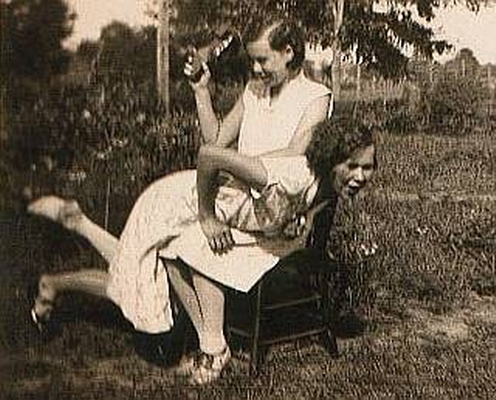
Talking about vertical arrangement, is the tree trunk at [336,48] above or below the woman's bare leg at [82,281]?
above

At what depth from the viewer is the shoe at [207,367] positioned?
1.46m

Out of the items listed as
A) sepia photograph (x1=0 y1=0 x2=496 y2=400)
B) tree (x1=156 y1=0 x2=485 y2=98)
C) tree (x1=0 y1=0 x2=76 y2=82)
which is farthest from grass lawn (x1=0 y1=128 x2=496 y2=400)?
tree (x1=0 y1=0 x2=76 y2=82)

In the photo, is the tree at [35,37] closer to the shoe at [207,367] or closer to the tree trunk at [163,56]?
the tree trunk at [163,56]

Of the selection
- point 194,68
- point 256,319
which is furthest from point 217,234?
point 194,68

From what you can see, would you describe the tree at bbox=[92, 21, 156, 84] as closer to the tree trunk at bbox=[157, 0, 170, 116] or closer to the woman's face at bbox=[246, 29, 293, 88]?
the tree trunk at bbox=[157, 0, 170, 116]

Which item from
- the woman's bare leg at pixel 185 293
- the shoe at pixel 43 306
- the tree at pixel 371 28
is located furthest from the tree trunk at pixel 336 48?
the shoe at pixel 43 306

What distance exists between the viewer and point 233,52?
4.77 ft

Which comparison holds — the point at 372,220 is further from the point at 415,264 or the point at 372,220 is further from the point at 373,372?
the point at 373,372

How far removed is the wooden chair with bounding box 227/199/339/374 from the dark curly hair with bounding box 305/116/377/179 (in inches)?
2.1

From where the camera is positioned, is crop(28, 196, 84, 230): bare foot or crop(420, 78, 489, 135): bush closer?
crop(420, 78, 489, 135): bush

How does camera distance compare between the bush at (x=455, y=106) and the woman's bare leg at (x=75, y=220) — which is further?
the woman's bare leg at (x=75, y=220)

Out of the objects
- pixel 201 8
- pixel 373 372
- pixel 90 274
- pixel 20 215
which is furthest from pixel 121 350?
pixel 201 8

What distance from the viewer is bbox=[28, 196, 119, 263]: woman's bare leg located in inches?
59.1

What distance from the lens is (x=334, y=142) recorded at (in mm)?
1414
